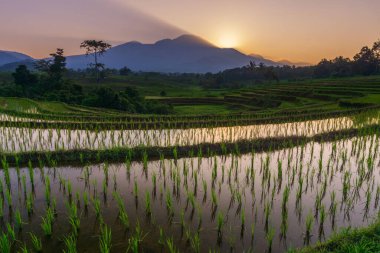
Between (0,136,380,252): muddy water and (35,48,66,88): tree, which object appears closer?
(0,136,380,252): muddy water

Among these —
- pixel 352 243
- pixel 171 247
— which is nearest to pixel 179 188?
pixel 171 247

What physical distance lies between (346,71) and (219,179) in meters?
59.1

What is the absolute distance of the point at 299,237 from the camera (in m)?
5.81

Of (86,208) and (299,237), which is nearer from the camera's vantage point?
(299,237)

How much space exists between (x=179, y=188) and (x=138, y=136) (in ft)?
19.6

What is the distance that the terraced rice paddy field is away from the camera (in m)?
5.75

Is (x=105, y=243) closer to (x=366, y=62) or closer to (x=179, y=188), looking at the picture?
(x=179, y=188)

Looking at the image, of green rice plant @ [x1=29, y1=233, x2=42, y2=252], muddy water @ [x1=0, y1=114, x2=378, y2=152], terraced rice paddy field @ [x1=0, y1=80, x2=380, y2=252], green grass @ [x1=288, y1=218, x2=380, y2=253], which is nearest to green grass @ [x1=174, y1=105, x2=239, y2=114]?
muddy water @ [x1=0, y1=114, x2=378, y2=152]

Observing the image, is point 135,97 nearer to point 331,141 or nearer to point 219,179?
point 331,141

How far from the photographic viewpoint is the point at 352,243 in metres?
5.11

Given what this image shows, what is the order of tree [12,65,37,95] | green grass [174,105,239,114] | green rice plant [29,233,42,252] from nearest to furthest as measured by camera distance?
1. green rice plant [29,233,42,252]
2. green grass [174,105,239,114]
3. tree [12,65,37,95]

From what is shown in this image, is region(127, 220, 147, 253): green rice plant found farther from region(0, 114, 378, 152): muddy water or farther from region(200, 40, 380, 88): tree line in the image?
region(200, 40, 380, 88): tree line

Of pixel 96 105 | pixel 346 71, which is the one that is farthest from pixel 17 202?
pixel 346 71

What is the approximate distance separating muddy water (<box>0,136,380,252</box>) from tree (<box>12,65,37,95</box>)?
31.6 meters
